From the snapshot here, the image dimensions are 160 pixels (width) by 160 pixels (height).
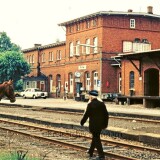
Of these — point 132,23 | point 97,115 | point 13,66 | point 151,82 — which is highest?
point 132,23

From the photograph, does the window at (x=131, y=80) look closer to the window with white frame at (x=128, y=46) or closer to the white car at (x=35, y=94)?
the window with white frame at (x=128, y=46)

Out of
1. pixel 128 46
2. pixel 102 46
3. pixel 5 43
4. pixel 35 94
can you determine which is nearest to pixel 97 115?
pixel 102 46

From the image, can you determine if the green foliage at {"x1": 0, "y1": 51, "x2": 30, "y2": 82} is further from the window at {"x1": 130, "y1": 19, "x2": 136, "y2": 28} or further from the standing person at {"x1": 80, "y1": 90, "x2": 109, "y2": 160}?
the standing person at {"x1": 80, "y1": 90, "x2": 109, "y2": 160}

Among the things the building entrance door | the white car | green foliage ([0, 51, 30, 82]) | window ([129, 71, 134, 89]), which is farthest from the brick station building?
green foliage ([0, 51, 30, 82])

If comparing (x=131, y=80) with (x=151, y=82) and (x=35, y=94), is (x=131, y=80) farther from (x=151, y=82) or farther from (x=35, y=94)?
(x=35, y=94)

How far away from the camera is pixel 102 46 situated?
160 ft

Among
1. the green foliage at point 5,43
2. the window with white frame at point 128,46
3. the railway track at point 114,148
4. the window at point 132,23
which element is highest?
the green foliage at point 5,43

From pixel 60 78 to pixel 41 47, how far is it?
8176mm

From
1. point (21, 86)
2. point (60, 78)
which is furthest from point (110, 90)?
point (21, 86)

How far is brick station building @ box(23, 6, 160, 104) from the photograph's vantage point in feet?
159

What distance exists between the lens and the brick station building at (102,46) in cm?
4859

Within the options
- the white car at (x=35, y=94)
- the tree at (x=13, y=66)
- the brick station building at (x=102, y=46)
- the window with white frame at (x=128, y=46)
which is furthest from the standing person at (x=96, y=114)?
the tree at (x=13, y=66)

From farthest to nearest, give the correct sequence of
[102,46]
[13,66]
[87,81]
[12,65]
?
[13,66] → [12,65] → [87,81] → [102,46]

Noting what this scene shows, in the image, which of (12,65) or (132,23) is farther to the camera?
(12,65)
